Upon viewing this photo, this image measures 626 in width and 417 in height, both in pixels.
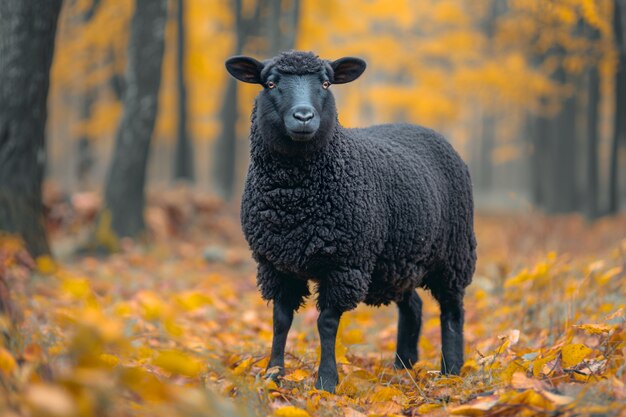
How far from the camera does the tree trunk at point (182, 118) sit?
50.6 ft

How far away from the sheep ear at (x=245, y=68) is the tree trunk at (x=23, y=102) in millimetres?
3776

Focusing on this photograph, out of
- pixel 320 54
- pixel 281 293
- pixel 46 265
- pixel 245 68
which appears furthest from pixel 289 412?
pixel 320 54

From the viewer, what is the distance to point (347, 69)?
15.2 feet

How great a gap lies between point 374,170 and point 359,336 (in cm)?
126

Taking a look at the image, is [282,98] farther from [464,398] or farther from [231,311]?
[231,311]

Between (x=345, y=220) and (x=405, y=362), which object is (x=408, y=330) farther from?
(x=345, y=220)

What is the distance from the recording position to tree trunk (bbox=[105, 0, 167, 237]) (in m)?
10.4

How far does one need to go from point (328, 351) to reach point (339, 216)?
83 centimetres

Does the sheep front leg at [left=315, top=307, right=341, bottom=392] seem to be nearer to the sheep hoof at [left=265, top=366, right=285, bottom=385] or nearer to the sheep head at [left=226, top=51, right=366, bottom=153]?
the sheep hoof at [left=265, top=366, right=285, bottom=385]

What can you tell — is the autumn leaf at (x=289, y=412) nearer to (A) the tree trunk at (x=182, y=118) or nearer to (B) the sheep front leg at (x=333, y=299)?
(B) the sheep front leg at (x=333, y=299)

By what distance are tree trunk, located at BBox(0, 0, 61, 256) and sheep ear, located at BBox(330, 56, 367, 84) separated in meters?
4.13

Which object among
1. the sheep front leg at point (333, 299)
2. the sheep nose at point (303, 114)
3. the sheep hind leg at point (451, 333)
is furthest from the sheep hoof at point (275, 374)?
the sheep nose at point (303, 114)

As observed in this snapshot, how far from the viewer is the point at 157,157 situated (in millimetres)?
35281

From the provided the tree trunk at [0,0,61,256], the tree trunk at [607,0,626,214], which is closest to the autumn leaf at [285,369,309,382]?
the tree trunk at [0,0,61,256]
